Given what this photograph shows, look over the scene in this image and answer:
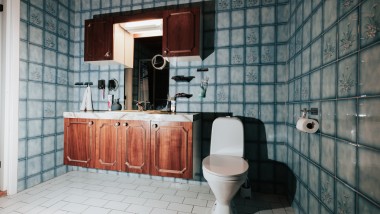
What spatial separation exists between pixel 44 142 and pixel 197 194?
79.1 inches

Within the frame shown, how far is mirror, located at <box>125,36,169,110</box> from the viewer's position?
2.57m

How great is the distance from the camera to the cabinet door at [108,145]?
2.15 metres

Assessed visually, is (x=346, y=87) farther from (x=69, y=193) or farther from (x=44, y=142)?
(x=44, y=142)

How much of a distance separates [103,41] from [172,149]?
1.62m

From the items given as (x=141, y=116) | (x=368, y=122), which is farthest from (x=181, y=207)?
(x=368, y=122)

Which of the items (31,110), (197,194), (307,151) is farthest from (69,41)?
(307,151)

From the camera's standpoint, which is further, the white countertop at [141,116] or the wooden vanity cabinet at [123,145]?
the wooden vanity cabinet at [123,145]

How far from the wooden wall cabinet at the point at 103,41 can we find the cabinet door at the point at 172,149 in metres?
1.12

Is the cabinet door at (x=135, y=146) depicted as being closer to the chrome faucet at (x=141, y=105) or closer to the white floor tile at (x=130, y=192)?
the white floor tile at (x=130, y=192)

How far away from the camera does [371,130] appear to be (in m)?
0.81

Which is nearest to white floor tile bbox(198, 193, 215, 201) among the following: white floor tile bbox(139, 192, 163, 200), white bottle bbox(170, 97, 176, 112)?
white floor tile bbox(139, 192, 163, 200)

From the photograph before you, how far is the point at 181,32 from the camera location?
2166 mm

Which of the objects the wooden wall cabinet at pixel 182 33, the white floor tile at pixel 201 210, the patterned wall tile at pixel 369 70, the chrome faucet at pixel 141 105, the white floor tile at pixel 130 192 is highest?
the wooden wall cabinet at pixel 182 33

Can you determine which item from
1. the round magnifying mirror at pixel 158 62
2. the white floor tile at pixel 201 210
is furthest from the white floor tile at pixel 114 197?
the round magnifying mirror at pixel 158 62
